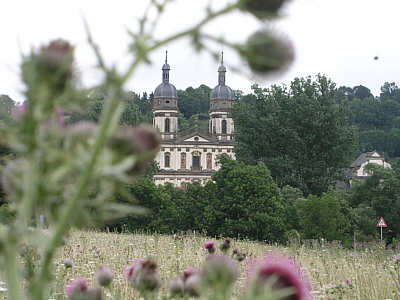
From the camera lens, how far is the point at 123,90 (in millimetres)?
427

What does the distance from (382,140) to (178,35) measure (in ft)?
191

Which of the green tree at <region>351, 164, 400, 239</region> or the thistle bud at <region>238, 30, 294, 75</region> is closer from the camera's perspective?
the thistle bud at <region>238, 30, 294, 75</region>

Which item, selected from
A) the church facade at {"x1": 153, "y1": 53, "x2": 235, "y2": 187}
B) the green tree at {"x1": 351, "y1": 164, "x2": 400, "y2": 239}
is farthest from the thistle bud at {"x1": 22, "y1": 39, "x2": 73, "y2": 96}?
the church facade at {"x1": 153, "y1": 53, "x2": 235, "y2": 187}

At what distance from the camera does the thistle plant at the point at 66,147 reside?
0.42 metres

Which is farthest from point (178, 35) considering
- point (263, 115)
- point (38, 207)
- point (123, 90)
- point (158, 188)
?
point (263, 115)

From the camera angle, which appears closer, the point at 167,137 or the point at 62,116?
the point at 62,116

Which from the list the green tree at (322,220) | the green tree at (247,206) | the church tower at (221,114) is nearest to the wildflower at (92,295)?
the green tree at (247,206)

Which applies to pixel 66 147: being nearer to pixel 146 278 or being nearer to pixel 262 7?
pixel 262 7

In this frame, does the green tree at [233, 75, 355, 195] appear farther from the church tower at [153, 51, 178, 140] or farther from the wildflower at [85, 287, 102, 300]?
the wildflower at [85, 287, 102, 300]

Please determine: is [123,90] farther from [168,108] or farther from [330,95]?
[168,108]

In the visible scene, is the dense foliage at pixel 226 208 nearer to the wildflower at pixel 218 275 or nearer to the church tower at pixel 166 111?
the wildflower at pixel 218 275

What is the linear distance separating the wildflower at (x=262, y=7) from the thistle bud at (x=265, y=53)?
0.08 ft

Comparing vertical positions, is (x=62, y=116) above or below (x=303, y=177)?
below

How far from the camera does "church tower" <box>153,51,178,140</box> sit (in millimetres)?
47125
